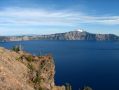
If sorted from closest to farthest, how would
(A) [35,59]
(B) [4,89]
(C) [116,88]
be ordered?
(B) [4,89] < (A) [35,59] < (C) [116,88]

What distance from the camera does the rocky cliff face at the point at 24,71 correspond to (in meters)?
40.6

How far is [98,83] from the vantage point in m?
174

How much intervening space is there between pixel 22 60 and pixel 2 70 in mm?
22284

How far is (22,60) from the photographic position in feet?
214

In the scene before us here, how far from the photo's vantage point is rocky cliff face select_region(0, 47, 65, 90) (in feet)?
133

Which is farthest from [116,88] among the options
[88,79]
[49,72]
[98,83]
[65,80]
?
[49,72]

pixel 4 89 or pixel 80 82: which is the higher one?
pixel 4 89

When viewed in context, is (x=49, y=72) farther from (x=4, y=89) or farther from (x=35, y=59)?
(x=4, y=89)

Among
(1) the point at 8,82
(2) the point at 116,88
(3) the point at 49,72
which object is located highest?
(1) the point at 8,82

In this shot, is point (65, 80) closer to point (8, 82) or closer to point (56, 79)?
point (56, 79)

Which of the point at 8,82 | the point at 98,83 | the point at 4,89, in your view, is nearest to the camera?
the point at 4,89

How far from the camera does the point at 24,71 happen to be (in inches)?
2231

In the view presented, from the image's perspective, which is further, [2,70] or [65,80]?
[65,80]

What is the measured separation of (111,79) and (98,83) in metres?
18.0
